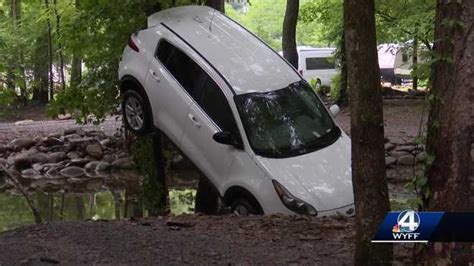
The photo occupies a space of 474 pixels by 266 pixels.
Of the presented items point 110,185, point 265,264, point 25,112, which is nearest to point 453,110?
point 265,264

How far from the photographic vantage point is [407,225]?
3.50m

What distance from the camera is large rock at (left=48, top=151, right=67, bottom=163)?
17078mm

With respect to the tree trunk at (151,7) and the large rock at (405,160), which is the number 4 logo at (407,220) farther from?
the large rock at (405,160)

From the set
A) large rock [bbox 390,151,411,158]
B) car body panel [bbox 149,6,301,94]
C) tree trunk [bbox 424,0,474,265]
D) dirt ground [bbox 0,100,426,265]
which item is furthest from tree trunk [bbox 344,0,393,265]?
large rock [bbox 390,151,411,158]

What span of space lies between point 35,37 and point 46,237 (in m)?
23.2

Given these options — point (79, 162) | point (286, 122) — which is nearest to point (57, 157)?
point (79, 162)

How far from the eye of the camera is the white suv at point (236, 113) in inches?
306

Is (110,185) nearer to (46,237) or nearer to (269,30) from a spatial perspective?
(46,237)

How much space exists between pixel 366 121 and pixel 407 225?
2.38 ft

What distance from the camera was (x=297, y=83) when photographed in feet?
29.7

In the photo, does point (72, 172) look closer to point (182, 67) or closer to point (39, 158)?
point (39, 158)

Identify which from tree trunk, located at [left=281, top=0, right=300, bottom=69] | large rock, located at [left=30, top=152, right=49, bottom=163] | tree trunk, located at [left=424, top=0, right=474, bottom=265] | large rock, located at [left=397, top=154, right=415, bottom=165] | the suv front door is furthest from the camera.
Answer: tree trunk, located at [left=281, top=0, right=300, bottom=69]

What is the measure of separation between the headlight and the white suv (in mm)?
12

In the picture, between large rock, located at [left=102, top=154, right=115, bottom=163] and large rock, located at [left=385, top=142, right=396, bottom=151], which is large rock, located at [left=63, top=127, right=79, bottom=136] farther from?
large rock, located at [left=385, top=142, right=396, bottom=151]
